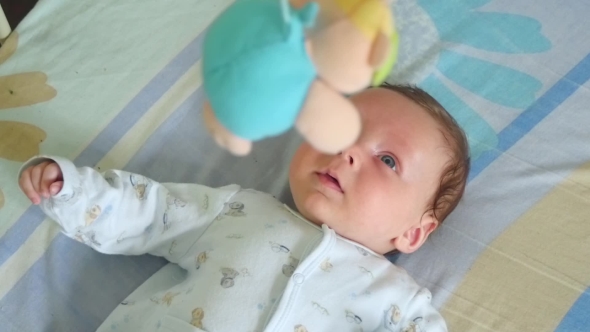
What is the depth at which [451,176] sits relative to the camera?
855mm

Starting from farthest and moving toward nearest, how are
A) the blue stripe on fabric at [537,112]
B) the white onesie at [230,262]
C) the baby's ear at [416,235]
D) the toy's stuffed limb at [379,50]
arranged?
the blue stripe on fabric at [537,112] < the baby's ear at [416,235] < the white onesie at [230,262] < the toy's stuffed limb at [379,50]

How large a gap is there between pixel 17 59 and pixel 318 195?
561 millimetres

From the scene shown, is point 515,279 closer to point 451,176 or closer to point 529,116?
point 451,176

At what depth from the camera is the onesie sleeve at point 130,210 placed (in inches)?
30.9

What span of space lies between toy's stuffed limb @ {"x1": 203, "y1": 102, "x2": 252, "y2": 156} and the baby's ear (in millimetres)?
493

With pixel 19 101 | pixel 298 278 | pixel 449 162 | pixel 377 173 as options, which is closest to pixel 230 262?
pixel 298 278

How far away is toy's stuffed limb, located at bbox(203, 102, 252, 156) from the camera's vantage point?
41cm

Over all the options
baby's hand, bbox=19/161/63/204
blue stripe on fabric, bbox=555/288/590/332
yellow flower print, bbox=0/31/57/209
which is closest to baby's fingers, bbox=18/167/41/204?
baby's hand, bbox=19/161/63/204

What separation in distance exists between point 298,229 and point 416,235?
0.16 metres

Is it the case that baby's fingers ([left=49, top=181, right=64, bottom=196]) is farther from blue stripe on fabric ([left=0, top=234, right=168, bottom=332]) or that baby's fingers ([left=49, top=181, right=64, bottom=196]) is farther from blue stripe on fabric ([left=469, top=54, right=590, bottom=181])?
blue stripe on fabric ([left=469, top=54, right=590, bottom=181])

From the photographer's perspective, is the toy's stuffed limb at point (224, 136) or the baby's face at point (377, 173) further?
the baby's face at point (377, 173)

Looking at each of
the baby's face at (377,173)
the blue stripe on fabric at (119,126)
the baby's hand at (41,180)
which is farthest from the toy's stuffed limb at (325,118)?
the blue stripe on fabric at (119,126)

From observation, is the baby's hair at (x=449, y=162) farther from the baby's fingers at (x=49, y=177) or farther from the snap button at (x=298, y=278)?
the baby's fingers at (x=49, y=177)

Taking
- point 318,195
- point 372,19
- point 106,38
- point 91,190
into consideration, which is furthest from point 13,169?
point 372,19
